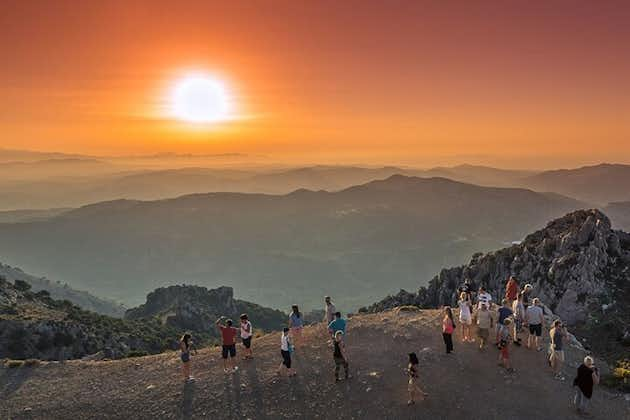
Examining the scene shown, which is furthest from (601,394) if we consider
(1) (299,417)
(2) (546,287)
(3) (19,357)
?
(3) (19,357)

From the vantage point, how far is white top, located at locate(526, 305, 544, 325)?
18.6m

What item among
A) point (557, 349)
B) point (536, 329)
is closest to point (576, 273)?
point (536, 329)

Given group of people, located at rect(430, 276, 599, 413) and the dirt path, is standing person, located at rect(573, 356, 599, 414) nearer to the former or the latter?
group of people, located at rect(430, 276, 599, 413)

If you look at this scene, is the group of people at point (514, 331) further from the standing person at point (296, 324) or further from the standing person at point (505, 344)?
the standing person at point (296, 324)

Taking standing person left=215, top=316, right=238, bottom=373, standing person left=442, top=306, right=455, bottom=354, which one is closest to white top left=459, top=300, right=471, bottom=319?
standing person left=442, top=306, right=455, bottom=354

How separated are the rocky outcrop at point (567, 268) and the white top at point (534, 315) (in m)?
9.30

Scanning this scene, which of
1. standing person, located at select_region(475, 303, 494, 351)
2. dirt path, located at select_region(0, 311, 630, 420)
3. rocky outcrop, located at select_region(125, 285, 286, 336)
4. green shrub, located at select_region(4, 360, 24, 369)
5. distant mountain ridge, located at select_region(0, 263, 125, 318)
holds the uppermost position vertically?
standing person, located at select_region(475, 303, 494, 351)

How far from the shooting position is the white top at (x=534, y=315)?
61.0 feet

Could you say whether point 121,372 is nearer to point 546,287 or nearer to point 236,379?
point 236,379

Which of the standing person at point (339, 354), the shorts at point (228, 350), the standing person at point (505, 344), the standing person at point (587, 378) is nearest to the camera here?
the standing person at point (587, 378)

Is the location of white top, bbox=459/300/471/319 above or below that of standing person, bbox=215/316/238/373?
above

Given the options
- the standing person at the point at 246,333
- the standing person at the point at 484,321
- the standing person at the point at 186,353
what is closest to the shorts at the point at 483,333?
the standing person at the point at 484,321

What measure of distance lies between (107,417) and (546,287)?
100ft

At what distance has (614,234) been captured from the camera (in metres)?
34.3
